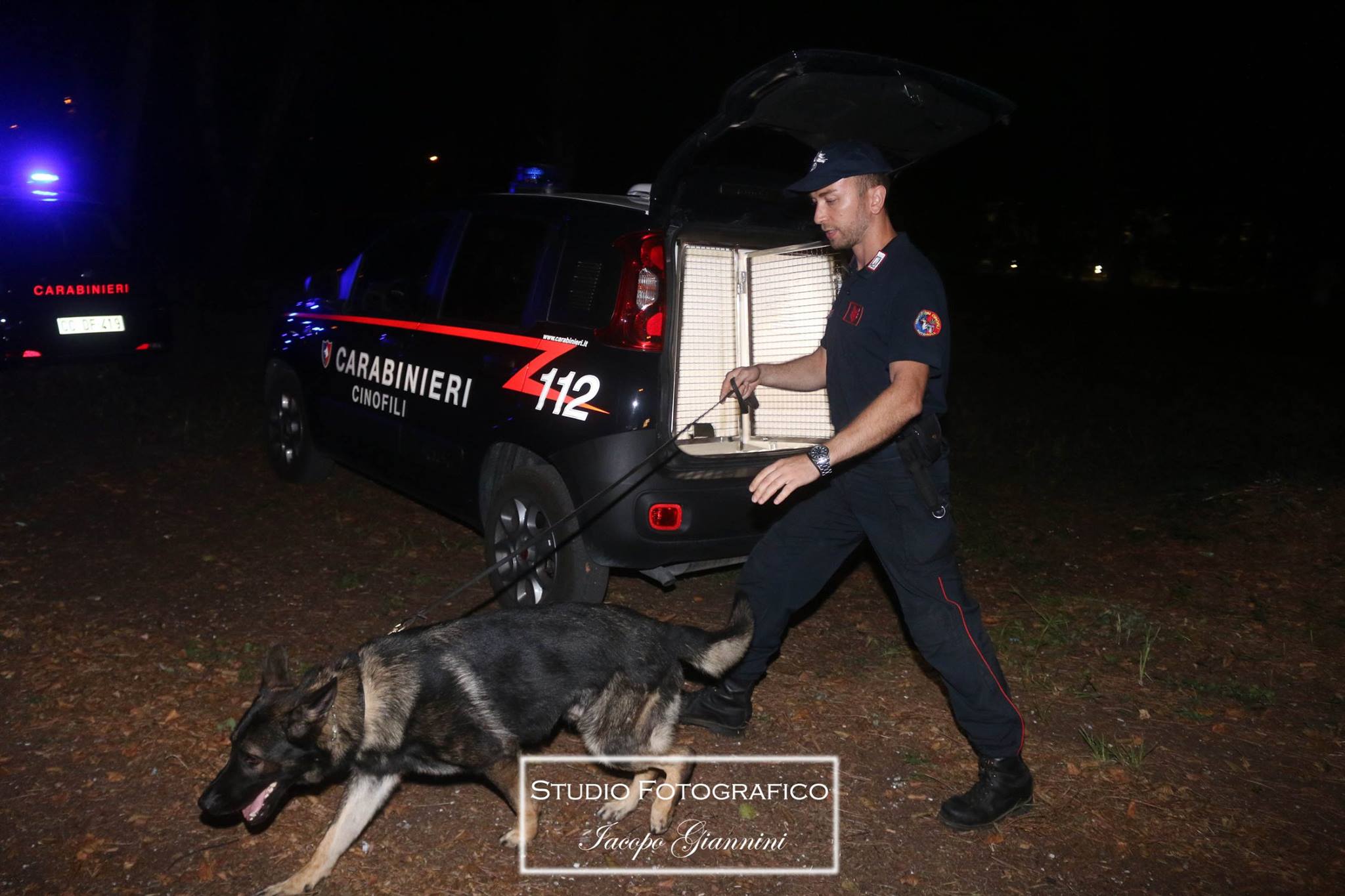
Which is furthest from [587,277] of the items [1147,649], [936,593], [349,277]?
[1147,649]

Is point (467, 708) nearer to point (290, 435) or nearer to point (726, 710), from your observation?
point (726, 710)

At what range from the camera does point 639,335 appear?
13.3 ft

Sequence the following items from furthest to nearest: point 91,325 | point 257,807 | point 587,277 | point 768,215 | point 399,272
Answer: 1. point 91,325
2. point 399,272
3. point 587,277
4. point 768,215
5. point 257,807

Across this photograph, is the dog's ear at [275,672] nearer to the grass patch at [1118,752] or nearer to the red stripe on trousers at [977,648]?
the red stripe on trousers at [977,648]

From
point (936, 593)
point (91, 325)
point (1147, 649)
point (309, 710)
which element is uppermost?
point (91, 325)

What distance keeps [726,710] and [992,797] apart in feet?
3.49

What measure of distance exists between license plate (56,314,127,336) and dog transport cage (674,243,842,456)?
8.10 m

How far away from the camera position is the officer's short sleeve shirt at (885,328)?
3.14 metres

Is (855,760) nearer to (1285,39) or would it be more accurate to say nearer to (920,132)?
(920,132)

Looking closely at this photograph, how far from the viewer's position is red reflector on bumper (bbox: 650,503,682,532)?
161 inches

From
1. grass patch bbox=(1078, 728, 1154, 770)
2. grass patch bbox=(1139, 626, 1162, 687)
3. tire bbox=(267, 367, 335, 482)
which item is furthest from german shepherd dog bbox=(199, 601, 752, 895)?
tire bbox=(267, 367, 335, 482)

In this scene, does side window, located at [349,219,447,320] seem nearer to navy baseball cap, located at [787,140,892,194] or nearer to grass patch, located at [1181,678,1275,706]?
navy baseball cap, located at [787,140,892,194]

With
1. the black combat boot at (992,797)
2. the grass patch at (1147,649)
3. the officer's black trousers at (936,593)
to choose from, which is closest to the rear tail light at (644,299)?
the officer's black trousers at (936,593)

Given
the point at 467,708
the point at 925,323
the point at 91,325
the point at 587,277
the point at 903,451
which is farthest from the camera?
the point at 91,325
